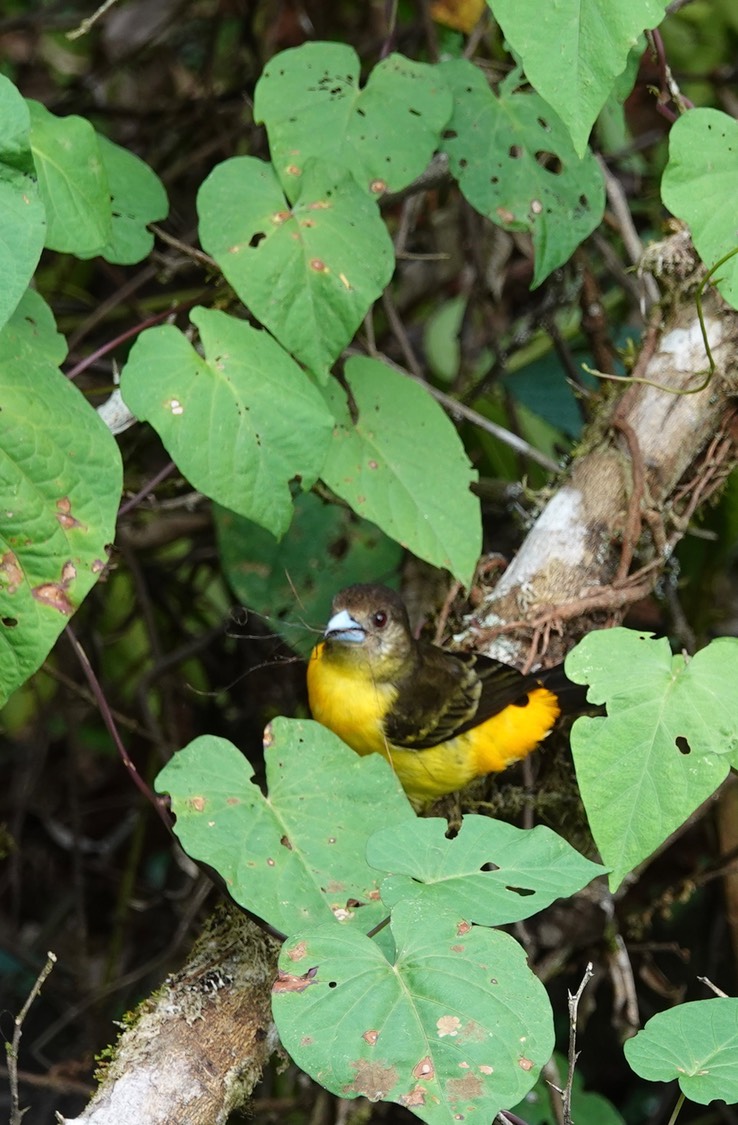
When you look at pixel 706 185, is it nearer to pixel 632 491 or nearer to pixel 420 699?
pixel 632 491

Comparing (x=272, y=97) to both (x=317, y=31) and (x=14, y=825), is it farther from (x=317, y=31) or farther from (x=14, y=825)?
(x=14, y=825)

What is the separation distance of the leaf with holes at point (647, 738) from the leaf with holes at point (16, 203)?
3.74 ft

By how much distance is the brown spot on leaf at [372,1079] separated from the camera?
5.53ft

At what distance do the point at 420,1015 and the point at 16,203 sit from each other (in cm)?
142

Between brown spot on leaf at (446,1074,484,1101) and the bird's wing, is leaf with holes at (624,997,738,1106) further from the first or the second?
the bird's wing

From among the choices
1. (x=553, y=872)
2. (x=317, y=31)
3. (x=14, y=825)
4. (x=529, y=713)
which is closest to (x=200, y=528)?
(x=14, y=825)

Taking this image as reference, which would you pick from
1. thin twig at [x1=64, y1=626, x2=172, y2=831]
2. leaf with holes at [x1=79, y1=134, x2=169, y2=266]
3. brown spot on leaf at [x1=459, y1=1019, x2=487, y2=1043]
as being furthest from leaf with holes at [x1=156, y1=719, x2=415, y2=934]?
leaf with holes at [x1=79, y1=134, x2=169, y2=266]

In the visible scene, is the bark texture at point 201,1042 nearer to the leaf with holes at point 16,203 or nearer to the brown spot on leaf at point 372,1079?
the brown spot on leaf at point 372,1079

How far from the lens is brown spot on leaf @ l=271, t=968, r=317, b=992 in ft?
5.85

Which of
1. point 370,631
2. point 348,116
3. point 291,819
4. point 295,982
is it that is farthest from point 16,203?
point 370,631

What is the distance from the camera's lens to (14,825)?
4.15m

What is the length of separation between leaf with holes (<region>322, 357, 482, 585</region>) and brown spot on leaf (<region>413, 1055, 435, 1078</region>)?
121 cm

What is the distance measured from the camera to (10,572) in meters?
2.11

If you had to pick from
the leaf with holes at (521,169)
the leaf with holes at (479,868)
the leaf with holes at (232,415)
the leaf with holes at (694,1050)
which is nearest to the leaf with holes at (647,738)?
the leaf with holes at (479,868)
